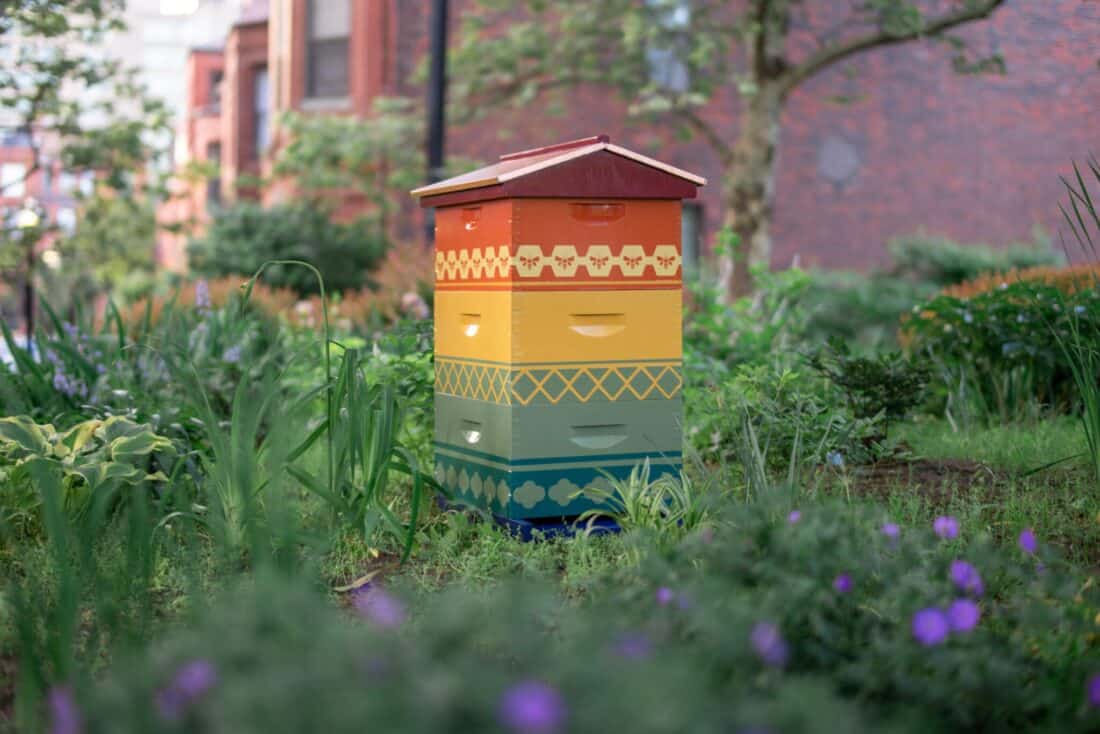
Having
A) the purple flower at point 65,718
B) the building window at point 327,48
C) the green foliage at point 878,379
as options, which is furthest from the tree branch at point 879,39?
the purple flower at point 65,718

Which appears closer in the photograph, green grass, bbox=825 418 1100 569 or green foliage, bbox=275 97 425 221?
green grass, bbox=825 418 1100 569

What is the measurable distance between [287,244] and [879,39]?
8305 mm

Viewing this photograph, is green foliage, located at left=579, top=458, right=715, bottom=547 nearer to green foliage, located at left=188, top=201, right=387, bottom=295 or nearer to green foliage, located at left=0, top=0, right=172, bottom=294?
green foliage, located at left=0, top=0, right=172, bottom=294

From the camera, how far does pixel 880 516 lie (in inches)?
111

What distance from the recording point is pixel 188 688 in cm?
160

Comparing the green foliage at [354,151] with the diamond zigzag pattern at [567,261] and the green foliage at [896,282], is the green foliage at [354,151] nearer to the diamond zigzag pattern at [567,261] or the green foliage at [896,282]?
the green foliage at [896,282]

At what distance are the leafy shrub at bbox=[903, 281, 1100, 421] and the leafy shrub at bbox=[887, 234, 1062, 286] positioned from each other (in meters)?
11.3

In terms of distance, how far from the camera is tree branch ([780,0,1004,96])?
37.2 feet

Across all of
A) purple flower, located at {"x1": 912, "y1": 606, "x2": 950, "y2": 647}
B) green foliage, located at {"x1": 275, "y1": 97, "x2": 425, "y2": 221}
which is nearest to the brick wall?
green foliage, located at {"x1": 275, "y1": 97, "x2": 425, "y2": 221}

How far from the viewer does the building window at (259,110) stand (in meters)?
26.5

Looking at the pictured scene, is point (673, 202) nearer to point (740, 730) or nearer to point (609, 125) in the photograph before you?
point (740, 730)

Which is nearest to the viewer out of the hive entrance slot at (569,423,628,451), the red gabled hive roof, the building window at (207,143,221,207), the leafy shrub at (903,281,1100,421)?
the red gabled hive roof

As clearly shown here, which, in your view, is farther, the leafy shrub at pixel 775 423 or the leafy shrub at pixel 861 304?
the leafy shrub at pixel 861 304

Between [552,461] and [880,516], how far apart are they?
1405 millimetres
